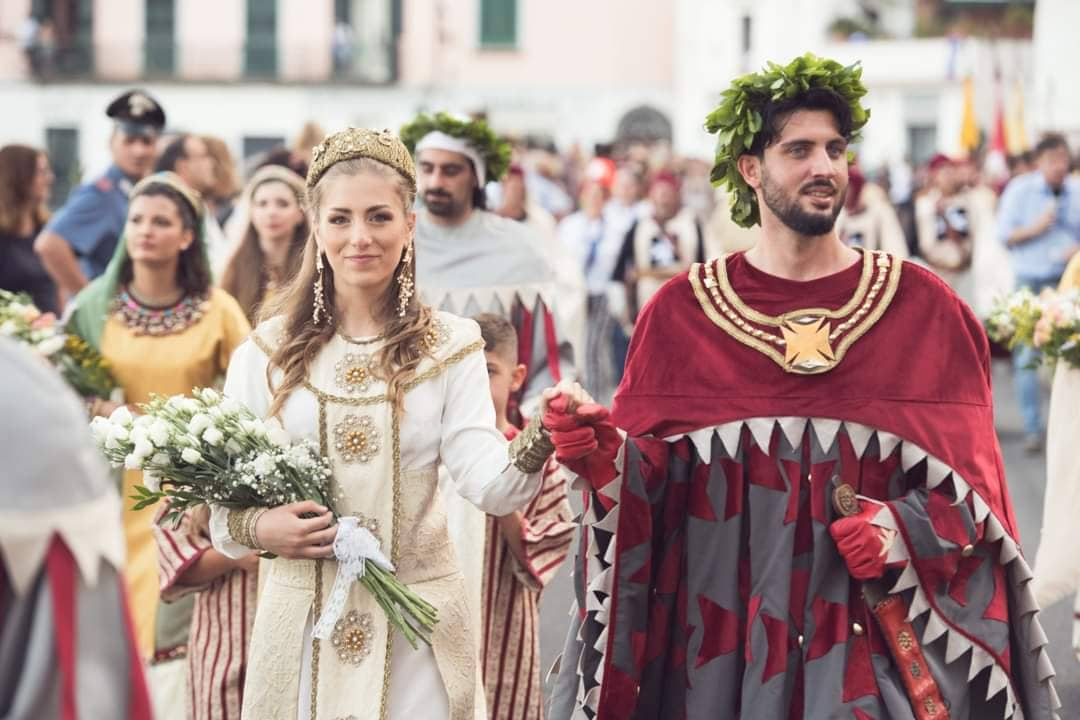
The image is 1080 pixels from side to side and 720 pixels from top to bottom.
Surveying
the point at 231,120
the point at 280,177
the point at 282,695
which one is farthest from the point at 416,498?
the point at 231,120

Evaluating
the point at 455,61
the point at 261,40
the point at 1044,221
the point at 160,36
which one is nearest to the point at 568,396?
the point at 1044,221

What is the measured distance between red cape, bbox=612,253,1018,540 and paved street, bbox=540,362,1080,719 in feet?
9.83

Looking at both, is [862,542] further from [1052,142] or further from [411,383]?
[1052,142]

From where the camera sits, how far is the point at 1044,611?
351 inches

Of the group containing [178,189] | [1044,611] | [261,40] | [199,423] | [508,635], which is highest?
[261,40]

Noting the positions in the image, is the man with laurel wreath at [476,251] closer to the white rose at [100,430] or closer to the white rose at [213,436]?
the white rose at [100,430]

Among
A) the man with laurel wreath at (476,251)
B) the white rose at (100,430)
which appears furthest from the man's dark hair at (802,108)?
the man with laurel wreath at (476,251)

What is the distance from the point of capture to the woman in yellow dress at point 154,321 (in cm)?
671

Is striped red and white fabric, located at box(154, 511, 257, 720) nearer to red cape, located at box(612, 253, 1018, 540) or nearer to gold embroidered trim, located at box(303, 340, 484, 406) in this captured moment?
gold embroidered trim, located at box(303, 340, 484, 406)

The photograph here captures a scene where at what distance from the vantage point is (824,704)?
4414 mm

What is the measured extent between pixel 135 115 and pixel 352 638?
6.17 metres

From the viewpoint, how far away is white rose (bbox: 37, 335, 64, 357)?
6781 millimetres

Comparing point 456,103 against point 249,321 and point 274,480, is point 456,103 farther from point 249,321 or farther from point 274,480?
point 274,480

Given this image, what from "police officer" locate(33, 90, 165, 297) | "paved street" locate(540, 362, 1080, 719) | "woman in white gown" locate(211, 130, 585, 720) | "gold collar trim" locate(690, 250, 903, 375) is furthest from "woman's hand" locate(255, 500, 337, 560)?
"police officer" locate(33, 90, 165, 297)
